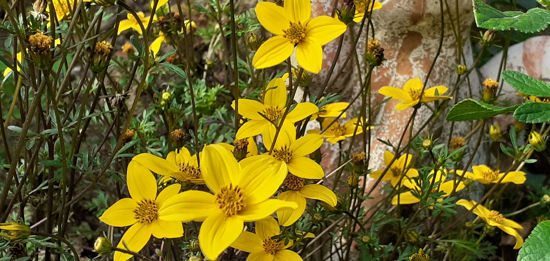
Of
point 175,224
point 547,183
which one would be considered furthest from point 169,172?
point 547,183

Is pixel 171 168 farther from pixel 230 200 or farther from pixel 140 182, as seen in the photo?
pixel 230 200

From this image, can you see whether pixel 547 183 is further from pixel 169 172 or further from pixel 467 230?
pixel 169 172

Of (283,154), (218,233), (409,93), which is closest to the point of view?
A: (218,233)

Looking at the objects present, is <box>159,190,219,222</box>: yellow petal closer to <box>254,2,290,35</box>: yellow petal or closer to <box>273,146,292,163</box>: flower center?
<box>273,146,292,163</box>: flower center

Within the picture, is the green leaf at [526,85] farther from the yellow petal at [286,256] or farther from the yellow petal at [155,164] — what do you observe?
the yellow petal at [155,164]

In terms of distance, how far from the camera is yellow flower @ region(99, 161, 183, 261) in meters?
0.84

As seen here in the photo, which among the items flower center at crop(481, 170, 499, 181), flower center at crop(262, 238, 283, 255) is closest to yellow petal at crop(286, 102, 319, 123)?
flower center at crop(262, 238, 283, 255)

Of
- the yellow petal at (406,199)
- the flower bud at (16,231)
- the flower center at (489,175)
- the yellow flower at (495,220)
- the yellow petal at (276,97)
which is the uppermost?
the yellow petal at (276,97)

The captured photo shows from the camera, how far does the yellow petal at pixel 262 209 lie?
0.68 meters

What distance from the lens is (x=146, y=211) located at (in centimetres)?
89

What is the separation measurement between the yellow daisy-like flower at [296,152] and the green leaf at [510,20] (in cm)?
31

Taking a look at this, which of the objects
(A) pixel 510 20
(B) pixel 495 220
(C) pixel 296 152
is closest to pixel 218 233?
(C) pixel 296 152

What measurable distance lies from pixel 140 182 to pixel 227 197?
0.73ft

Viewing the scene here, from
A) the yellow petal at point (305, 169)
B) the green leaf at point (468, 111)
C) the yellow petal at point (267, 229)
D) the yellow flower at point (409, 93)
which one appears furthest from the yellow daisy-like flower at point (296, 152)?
the yellow flower at point (409, 93)
